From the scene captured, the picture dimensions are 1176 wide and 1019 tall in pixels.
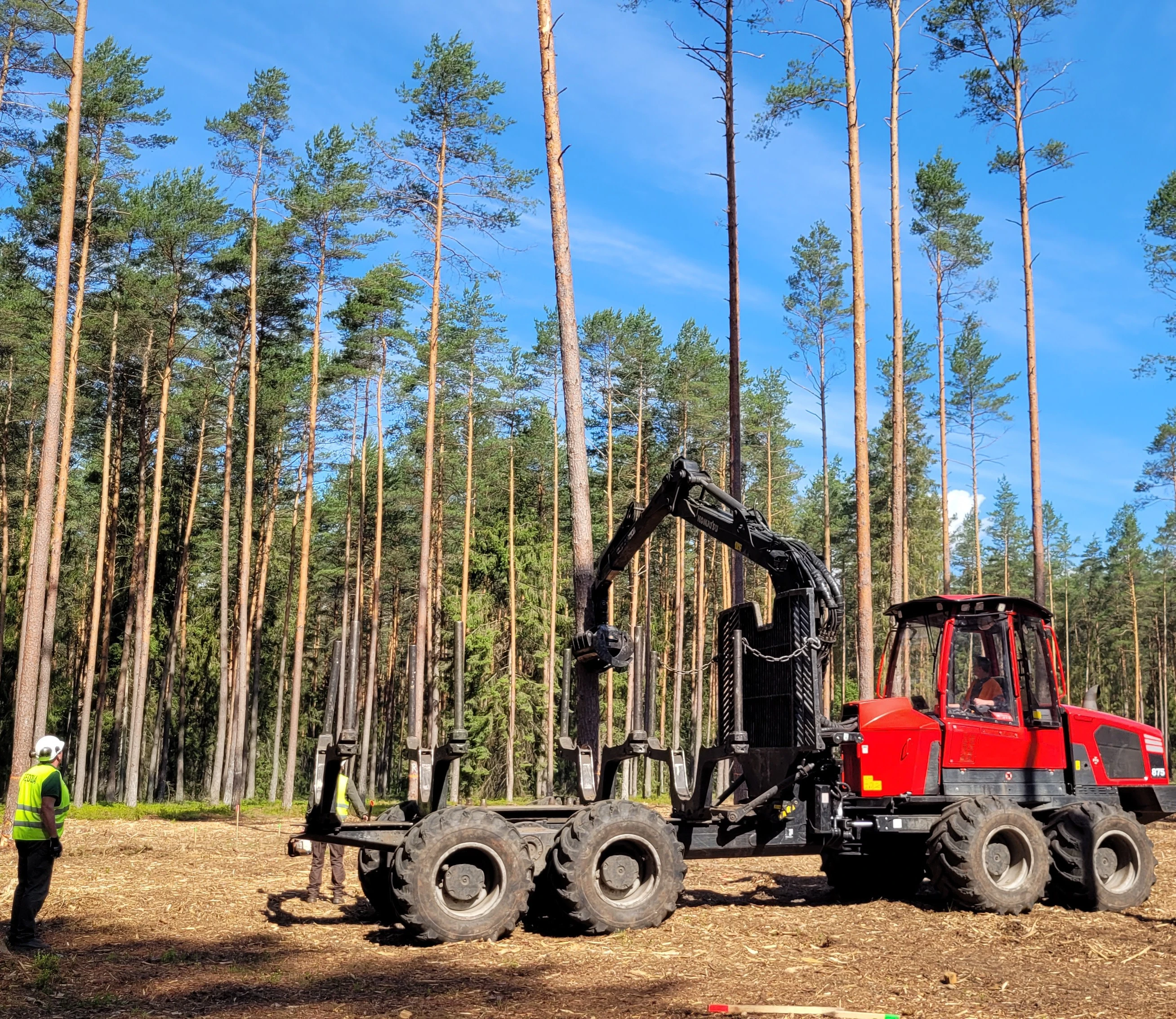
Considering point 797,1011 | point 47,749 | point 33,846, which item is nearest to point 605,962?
point 797,1011

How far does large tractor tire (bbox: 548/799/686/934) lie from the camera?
9078mm

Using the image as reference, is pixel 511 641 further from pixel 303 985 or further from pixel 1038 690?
pixel 303 985

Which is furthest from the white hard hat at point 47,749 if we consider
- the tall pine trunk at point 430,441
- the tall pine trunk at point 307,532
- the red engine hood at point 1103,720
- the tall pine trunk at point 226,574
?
the tall pine trunk at point 226,574

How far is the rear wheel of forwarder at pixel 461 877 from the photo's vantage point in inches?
340

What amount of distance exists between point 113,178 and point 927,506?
147 feet

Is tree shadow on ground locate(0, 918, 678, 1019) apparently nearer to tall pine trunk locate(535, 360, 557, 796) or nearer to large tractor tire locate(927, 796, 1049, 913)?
large tractor tire locate(927, 796, 1049, 913)

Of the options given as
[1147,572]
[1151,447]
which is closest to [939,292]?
[1151,447]

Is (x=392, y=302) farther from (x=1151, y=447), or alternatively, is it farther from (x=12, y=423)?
(x=1151, y=447)

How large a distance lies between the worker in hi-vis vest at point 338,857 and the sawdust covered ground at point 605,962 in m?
0.19

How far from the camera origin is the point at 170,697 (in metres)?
37.2

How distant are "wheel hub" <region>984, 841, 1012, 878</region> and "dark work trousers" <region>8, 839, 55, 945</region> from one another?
27.3 ft

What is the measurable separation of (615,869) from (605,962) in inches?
50.1

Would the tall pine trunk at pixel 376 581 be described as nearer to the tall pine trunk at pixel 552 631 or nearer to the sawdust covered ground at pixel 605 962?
the tall pine trunk at pixel 552 631

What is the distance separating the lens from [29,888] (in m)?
8.66
